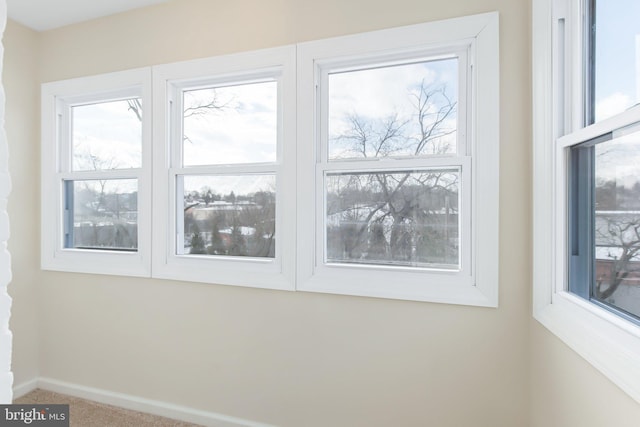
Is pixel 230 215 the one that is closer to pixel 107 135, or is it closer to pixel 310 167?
pixel 310 167

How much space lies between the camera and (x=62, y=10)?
236 cm

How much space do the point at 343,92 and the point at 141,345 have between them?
2.01 m

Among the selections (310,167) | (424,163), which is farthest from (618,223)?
(310,167)

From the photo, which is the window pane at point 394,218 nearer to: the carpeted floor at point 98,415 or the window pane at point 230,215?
the window pane at point 230,215

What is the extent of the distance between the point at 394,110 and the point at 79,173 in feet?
7.32

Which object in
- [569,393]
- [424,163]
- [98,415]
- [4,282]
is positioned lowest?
[98,415]

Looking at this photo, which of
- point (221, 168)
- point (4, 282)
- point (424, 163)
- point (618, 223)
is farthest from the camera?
point (221, 168)

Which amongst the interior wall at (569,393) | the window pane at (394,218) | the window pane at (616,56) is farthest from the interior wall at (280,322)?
the window pane at (616,56)

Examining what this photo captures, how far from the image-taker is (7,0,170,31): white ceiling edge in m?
2.27

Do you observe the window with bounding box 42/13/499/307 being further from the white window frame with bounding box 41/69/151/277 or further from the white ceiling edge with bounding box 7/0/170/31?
the white ceiling edge with bounding box 7/0/170/31

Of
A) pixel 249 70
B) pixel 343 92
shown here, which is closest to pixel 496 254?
pixel 343 92

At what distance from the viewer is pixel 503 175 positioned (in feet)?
5.45

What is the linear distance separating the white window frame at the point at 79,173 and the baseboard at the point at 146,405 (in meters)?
0.80

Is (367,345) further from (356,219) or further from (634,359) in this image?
(634,359)
